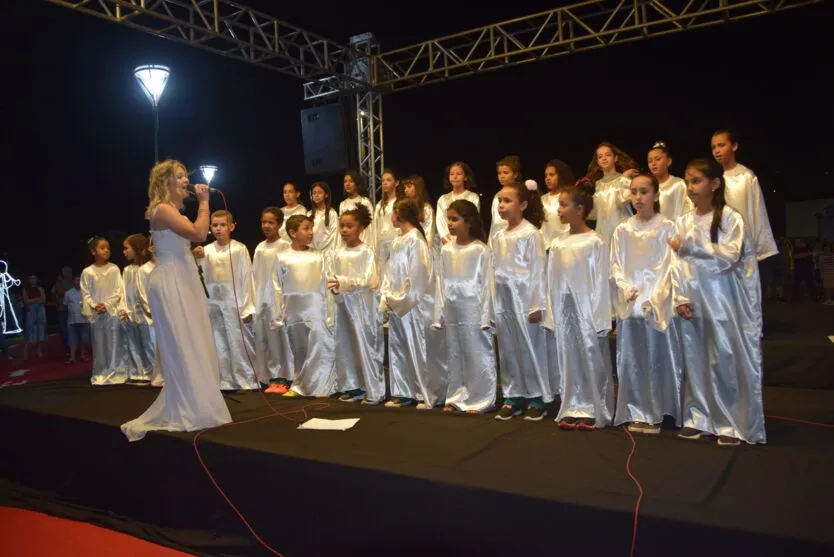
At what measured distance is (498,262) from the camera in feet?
13.2

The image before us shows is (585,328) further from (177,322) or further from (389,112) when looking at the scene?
(389,112)

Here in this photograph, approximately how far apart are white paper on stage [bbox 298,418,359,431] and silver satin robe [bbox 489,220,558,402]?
40.5 inches

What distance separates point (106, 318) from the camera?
6719 millimetres

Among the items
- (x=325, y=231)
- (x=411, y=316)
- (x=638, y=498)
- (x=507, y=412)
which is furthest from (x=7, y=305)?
(x=638, y=498)

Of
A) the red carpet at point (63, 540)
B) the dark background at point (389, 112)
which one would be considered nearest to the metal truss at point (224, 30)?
the dark background at point (389, 112)

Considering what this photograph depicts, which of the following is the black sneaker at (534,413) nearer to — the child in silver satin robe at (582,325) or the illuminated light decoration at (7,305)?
the child in silver satin robe at (582,325)

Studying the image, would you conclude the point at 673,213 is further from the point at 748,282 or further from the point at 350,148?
the point at 350,148

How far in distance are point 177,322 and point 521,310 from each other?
219 cm

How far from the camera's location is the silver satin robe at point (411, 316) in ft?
14.6

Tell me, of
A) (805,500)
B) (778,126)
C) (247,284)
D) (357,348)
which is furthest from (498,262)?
(778,126)

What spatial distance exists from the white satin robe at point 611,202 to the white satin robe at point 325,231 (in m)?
2.44

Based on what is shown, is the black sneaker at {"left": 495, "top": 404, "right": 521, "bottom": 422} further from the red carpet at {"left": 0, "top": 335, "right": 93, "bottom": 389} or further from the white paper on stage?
the red carpet at {"left": 0, "top": 335, "right": 93, "bottom": 389}

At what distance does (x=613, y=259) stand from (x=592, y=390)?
30.8 inches

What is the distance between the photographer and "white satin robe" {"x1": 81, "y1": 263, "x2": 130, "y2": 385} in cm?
647
